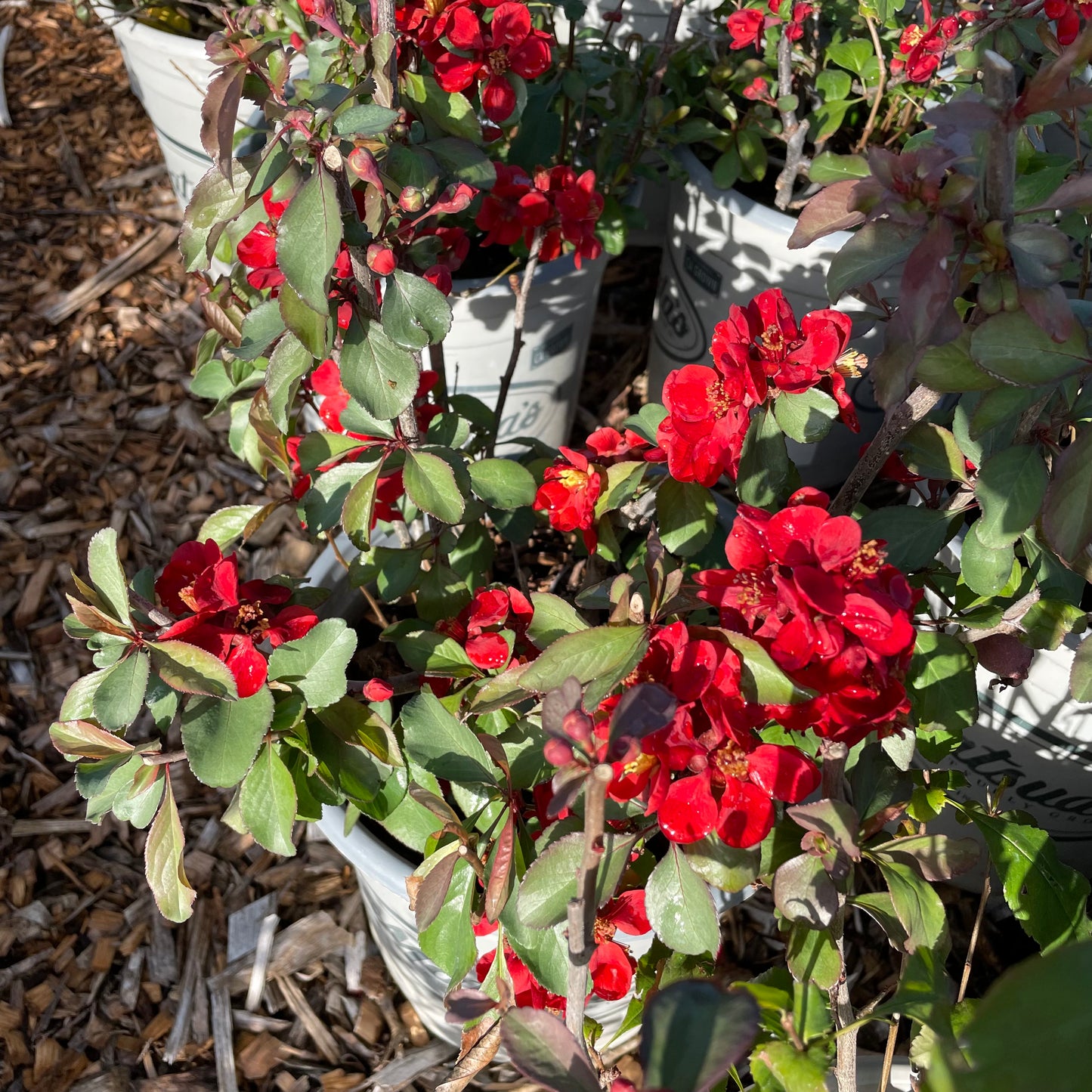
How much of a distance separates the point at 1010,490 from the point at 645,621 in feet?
0.77

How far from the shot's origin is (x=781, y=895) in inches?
25.0

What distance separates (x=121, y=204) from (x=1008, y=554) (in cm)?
194

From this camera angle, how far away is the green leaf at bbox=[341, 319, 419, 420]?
2.31 feet

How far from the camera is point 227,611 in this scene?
670mm

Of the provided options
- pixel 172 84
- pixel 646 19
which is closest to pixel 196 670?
pixel 172 84

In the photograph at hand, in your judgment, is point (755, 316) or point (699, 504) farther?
point (699, 504)

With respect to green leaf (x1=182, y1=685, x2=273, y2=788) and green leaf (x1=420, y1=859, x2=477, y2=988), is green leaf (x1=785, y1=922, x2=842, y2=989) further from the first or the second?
green leaf (x1=182, y1=685, x2=273, y2=788)

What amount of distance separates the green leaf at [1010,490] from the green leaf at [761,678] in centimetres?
16

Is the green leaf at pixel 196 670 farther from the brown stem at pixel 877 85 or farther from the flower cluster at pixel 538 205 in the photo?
the brown stem at pixel 877 85

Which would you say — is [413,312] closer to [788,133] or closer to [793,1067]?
[793,1067]

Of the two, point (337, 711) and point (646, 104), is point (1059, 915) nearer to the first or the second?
point (337, 711)

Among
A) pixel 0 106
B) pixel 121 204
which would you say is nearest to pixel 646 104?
pixel 121 204

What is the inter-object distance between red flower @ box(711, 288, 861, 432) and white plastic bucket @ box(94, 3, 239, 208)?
1.10 metres

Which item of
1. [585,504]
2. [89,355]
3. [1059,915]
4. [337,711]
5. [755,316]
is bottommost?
[89,355]
